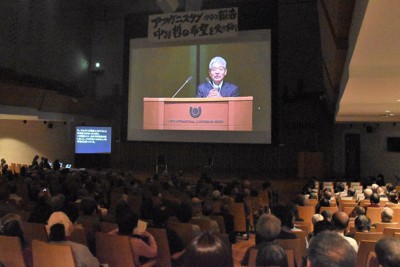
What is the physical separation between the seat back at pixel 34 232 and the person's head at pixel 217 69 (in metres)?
10.3

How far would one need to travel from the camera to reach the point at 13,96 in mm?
11828

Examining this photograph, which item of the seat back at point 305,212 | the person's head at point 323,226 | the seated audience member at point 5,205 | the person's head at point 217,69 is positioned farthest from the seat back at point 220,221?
the person's head at point 217,69

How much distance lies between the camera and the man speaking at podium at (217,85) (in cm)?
1345

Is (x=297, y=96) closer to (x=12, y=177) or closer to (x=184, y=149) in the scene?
(x=184, y=149)

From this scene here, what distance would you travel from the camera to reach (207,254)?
5.71 ft

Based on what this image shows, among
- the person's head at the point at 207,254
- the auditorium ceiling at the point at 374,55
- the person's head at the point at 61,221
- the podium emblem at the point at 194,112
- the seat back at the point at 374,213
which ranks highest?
the podium emblem at the point at 194,112

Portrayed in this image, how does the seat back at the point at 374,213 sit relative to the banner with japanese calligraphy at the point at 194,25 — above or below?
below

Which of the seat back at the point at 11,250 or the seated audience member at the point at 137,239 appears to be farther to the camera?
the seated audience member at the point at 137,239

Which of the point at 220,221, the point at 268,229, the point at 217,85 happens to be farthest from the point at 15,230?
the point at 217,85

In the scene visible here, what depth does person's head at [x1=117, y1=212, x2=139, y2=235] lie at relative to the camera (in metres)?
3.54

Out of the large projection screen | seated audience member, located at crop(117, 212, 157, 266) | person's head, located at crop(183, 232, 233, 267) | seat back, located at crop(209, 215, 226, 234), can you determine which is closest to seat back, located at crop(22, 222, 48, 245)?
seated audience member, located at crop(117, 212, 157, 266)

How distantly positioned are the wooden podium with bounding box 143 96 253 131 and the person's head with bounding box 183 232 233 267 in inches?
454

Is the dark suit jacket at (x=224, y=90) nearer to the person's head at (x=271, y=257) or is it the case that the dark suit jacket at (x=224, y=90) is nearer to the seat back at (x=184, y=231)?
the seat back at (x=184, y=231)

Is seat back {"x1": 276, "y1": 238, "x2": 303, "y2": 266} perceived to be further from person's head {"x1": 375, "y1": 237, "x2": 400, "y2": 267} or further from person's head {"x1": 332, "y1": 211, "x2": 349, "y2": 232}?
person's head {"x1": 375, "y1": 237, "x2": 400, "y2": 267}
